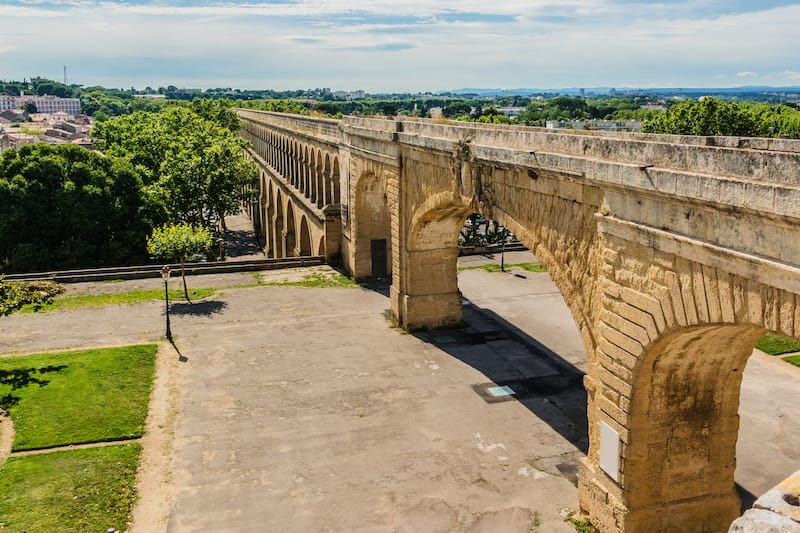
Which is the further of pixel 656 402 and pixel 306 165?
pixel 306 165

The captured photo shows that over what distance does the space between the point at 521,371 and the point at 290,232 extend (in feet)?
95.8

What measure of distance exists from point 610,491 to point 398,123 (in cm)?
1379

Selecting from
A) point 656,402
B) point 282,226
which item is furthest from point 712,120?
point 656,402

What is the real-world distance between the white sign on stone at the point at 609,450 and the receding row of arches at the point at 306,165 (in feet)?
75.7

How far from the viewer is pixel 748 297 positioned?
842cm

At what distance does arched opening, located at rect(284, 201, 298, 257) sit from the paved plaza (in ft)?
62.7

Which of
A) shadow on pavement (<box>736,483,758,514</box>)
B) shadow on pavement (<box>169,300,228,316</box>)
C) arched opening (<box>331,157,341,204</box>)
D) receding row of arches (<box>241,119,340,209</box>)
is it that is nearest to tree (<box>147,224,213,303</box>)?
shadow on pavement (<box>169,300,228,316</box>)

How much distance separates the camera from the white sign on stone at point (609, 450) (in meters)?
11.4

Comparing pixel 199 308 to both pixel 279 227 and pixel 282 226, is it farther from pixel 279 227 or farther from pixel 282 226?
pixel 279 227

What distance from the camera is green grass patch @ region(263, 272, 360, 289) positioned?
2841 cm

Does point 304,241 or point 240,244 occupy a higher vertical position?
point 304,241

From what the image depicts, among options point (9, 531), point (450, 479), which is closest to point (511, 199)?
point (450, 479)

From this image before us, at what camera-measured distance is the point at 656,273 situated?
33.0ft

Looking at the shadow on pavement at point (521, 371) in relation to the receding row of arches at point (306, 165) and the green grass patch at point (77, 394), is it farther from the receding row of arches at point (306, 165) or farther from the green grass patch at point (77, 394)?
the receding row of arches at point (306, 165)
